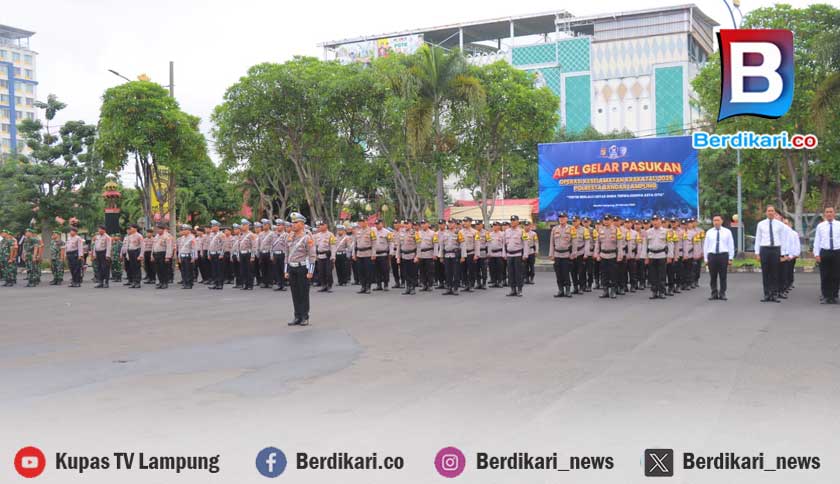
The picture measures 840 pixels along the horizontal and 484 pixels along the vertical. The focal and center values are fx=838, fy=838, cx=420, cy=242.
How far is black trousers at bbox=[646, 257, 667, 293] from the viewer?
57.1ft

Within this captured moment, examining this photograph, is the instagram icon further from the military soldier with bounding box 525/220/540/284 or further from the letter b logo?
the letter b logo

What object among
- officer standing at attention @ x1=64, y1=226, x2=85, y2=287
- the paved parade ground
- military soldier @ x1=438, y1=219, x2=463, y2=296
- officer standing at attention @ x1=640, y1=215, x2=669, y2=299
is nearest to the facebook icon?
the paved parade ground

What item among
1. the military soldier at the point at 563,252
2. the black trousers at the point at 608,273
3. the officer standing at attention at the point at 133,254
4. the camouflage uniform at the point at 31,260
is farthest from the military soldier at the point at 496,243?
the camouflage uniform at the point at 31,260

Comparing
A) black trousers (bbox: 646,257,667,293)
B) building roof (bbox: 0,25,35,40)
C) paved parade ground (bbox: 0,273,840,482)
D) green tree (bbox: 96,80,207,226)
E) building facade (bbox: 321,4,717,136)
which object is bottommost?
paved parade ground (bbox: 0,273,840,482)

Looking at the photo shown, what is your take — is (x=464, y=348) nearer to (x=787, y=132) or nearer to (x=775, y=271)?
(x=775, y=271)

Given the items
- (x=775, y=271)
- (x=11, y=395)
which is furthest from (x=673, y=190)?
(x=11, y=395)

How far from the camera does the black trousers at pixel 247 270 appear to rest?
21812 millimetres

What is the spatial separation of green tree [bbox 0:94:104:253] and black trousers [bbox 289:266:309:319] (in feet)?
83.0

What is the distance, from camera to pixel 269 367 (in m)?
8.63

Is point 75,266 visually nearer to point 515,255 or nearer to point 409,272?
point 409,272

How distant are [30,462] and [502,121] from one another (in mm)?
26597

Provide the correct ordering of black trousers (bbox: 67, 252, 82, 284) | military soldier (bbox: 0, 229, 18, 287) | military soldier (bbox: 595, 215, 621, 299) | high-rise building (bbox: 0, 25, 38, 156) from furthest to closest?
high-rise building (bbox: 0, 25, 38, 156), military soldier (bbox: 0, 229, 18, 287), black trousers (bbox: 67, 252, 82, 284), military soldier (bbox: 595, 215, 621, 299)

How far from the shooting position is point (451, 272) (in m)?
19.3

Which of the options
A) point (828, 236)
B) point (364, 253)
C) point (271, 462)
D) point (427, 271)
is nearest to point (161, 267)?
point (364, 253)
